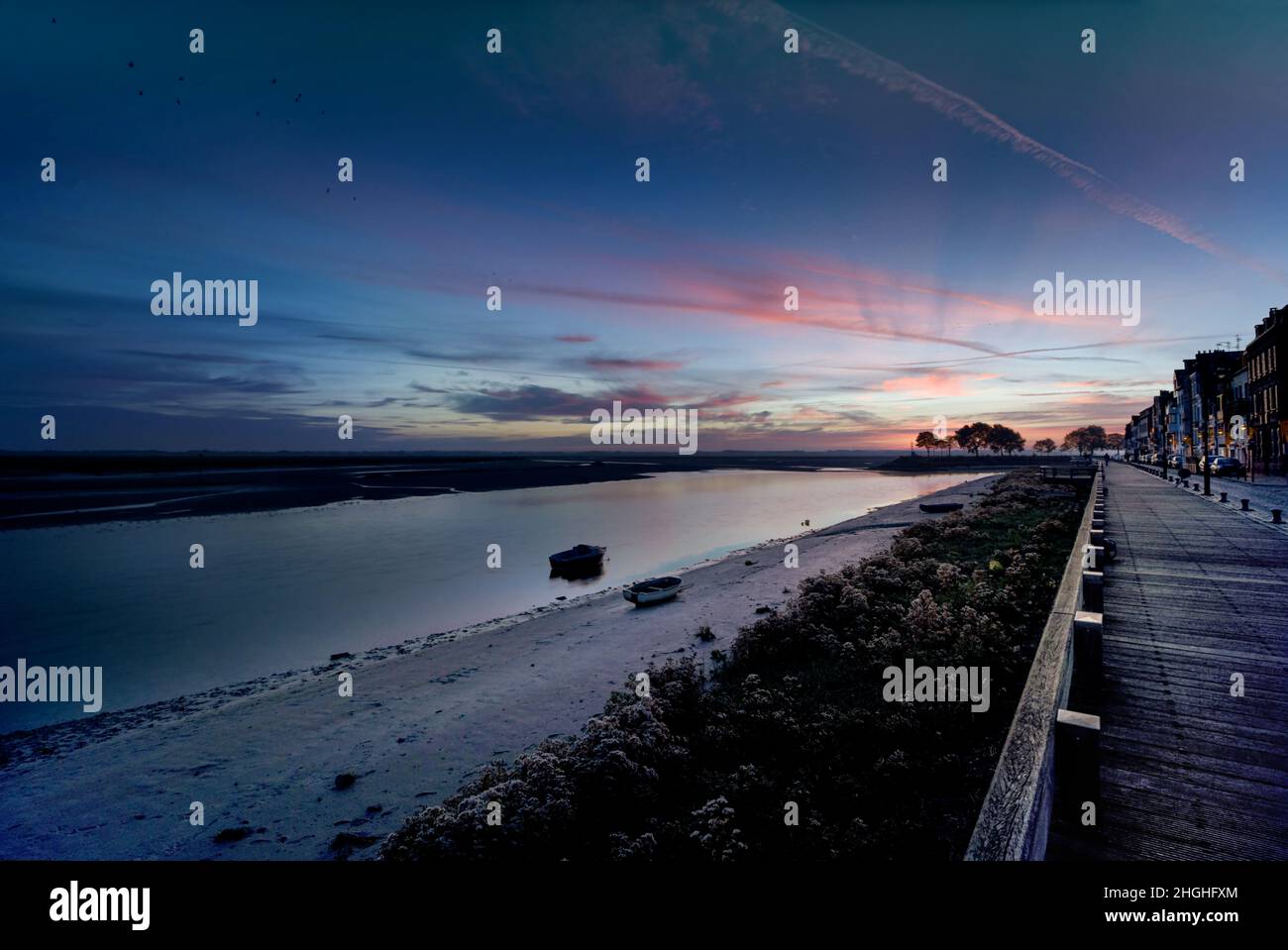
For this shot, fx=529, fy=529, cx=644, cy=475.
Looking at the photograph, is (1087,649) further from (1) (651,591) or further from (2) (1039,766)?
(1) (651,591)

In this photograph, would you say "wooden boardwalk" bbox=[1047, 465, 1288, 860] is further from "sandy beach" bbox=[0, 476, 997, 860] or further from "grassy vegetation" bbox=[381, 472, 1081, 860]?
"sandy beach" bbox=[0, 476, 997, 860]

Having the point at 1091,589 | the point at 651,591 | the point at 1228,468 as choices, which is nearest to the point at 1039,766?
the point at 1091,589

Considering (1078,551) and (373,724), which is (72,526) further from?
(1078,551)

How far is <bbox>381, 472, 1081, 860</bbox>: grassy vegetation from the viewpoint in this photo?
20.9 feet

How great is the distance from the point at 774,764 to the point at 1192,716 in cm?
507

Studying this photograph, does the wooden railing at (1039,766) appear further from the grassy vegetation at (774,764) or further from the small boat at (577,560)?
the small boat at (577,560)

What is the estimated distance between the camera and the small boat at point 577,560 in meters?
32.6

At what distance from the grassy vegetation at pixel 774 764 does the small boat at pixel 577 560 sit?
19.8 metres

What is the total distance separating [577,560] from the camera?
107 ft

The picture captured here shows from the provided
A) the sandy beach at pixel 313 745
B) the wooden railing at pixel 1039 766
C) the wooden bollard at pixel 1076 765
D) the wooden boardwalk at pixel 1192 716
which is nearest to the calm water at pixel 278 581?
the sandy beach at pixel 313 745

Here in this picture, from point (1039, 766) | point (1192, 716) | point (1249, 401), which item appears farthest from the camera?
point (1249, 401)

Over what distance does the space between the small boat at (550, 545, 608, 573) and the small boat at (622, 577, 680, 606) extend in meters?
9.49
